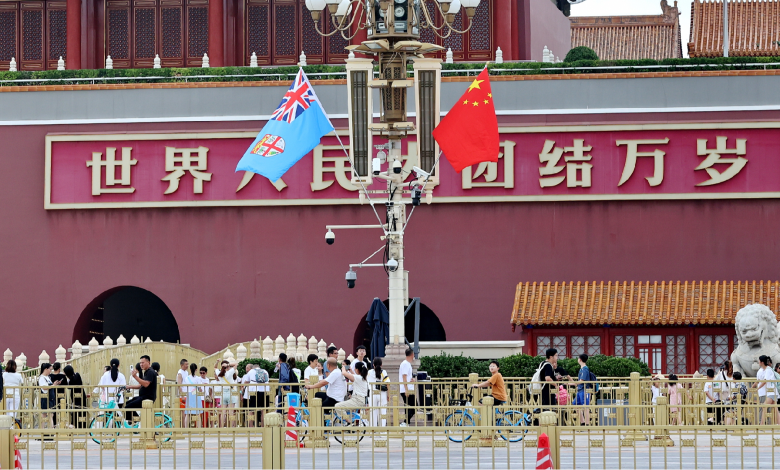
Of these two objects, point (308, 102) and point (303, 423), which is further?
point (308, 102)

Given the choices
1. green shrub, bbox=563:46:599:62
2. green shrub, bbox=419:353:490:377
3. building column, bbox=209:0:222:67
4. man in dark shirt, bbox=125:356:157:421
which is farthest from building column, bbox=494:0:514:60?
man in dark shirt, bbox=125:356:157:421

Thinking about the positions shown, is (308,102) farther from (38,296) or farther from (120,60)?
(120,60)

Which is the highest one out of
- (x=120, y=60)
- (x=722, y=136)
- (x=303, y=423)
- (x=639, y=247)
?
(x=120, y=60)

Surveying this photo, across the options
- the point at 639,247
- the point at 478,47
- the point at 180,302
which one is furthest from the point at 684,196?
the point at 180,302

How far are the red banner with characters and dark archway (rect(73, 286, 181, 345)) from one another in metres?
3.58

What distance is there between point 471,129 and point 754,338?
18.1 feet

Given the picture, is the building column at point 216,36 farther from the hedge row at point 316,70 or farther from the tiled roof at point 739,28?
the tiled roof at point 739,28

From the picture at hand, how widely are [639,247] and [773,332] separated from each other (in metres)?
6.87

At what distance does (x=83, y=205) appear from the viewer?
29.2 m

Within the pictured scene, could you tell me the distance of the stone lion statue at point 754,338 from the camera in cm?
2111

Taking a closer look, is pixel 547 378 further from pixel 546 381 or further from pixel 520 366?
pixel 520 366

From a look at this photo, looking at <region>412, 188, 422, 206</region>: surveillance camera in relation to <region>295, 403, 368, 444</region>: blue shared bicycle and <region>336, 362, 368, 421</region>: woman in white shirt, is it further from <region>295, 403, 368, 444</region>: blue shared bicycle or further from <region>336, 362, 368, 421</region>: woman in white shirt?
<region>336, 362, 368, 421</region>: woman in white shirt

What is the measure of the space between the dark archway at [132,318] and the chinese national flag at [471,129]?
12265mm

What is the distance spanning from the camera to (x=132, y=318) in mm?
34375
